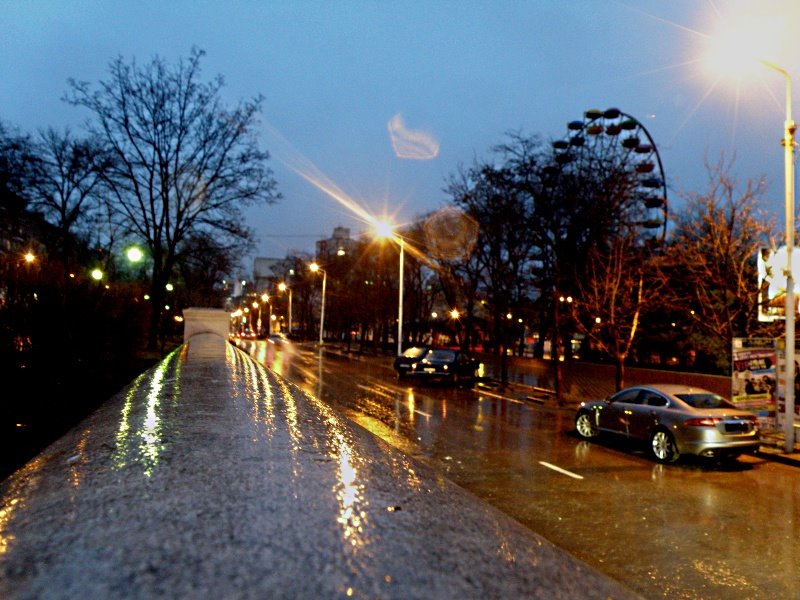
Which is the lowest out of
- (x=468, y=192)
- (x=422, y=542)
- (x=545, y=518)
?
(x=545, y=518)

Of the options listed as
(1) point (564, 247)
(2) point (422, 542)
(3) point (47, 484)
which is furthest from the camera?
(1) point (564, 247)

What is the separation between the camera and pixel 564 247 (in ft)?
88.3

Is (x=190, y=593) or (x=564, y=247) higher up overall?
(x=564, y=247)

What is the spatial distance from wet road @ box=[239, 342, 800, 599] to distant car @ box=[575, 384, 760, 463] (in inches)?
14.5

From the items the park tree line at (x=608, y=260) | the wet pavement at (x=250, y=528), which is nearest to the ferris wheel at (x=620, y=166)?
the park tree line at (x=608, y=260)

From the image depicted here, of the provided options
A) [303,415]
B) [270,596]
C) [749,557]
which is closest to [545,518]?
[749,557]

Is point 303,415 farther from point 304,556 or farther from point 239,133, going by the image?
point 239,133

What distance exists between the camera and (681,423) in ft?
39.7

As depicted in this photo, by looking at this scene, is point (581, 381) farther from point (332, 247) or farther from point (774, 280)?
point (332, 247)

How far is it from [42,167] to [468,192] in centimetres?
2032

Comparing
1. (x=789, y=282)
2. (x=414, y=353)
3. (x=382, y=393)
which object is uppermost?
(x=789, y=282)

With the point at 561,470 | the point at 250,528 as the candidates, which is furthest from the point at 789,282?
the point at 250,528

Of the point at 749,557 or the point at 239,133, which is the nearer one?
the point at 749,557

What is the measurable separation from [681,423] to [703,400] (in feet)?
3.47
